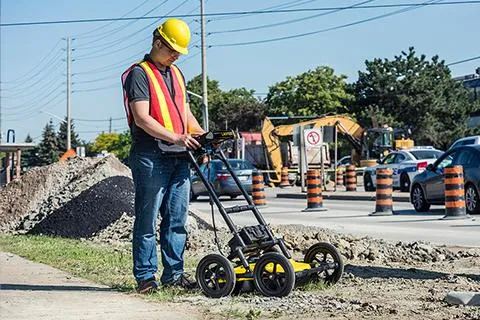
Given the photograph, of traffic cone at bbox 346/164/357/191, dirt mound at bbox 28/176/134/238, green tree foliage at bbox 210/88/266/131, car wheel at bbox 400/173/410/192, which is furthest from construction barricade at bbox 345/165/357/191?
green tree foliage at bbox 210/88/266/131

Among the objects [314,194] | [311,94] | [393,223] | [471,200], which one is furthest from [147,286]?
[311,94]

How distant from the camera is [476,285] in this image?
24.9ft

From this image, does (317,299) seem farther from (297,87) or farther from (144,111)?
(297,87)

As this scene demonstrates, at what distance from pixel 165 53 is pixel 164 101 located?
0.41m

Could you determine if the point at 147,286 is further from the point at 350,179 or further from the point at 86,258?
the point at 350,179

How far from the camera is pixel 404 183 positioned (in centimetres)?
3212

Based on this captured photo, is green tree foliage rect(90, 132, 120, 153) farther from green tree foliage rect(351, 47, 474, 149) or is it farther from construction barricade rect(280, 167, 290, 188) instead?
construction barricade rect(280, 167, 290, 188)

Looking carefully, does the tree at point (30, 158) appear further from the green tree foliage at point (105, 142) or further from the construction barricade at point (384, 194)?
the construction barricade at point (384, 194)

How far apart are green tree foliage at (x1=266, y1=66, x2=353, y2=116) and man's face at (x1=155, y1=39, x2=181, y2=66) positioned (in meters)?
73.5

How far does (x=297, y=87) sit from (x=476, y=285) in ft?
253

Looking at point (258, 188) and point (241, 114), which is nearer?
point (258, 188)

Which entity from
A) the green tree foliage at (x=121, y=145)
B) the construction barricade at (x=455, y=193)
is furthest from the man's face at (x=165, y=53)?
the green tree foliage at (x=121, y=145)

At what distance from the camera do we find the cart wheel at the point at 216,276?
7.00 meters

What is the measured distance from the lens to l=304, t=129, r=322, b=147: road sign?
33.0m
